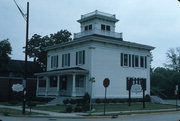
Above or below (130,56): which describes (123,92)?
below

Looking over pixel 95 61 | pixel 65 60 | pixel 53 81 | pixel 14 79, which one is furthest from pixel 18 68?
pixel 95 61

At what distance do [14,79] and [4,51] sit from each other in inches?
240

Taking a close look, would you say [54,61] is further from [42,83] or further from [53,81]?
[42,83]

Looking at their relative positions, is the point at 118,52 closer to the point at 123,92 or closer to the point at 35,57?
the point at 123,92

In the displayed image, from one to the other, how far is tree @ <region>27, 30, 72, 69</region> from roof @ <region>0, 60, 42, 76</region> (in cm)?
133

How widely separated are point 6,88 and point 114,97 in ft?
52.4

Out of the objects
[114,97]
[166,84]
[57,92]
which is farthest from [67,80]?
[166,84]

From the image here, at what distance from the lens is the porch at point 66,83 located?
40.9 m

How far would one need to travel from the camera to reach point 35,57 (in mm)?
60688

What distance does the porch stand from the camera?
4088cm

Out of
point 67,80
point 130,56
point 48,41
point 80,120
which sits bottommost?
point 80,120

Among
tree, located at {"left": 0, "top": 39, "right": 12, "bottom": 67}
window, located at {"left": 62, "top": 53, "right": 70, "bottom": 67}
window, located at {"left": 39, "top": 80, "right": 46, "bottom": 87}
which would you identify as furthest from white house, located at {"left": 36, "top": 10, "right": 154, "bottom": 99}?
tree, located at {"left": 0, "top": 39, "right": 12, "bottom": 67}

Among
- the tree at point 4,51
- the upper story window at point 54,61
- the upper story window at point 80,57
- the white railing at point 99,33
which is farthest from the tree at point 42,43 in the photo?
the upper story window at point 80,57

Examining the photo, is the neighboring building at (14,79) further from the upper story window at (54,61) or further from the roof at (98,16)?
the roof at (98,16)
